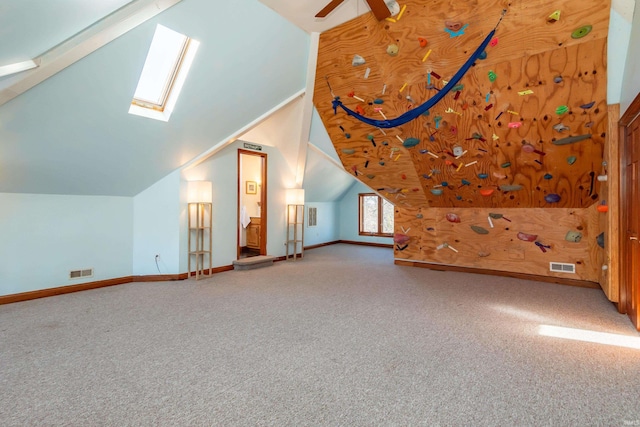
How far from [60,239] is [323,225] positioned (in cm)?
633

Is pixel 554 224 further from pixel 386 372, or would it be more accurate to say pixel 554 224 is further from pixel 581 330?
pixel 386 372

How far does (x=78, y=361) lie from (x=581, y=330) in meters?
4.41

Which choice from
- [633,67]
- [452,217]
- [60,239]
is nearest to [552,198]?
[452,217]

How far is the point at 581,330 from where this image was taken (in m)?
3.06

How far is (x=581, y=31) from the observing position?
2.88 metres

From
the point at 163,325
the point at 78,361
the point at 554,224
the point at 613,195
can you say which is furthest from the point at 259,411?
the point at 554,224

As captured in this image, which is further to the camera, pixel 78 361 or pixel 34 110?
pixel 34 110

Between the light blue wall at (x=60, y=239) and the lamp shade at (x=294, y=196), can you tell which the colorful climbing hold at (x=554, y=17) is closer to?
the lamp shade at (x=294, y=196)

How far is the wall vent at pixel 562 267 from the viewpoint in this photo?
15.7 feet

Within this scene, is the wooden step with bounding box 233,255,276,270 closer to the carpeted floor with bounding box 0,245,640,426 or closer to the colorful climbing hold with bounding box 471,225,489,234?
the carpeted floor with bounding box 0,245,640,426

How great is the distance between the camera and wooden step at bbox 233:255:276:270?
5.94 m

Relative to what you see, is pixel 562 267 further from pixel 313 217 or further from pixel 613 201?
pixel 313 217

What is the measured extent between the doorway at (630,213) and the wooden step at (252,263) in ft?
17.2

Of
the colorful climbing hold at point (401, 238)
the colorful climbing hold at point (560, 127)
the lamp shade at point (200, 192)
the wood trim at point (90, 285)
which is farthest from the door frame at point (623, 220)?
the wood trim at point (90, 285)
